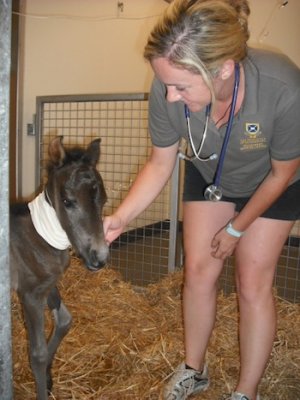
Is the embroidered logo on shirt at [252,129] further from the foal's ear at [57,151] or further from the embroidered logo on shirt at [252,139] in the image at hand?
the foal's ear at [57,151]

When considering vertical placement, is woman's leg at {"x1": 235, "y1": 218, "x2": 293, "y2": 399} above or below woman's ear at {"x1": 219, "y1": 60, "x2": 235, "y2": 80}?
below

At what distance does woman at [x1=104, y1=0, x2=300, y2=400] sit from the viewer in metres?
1.28

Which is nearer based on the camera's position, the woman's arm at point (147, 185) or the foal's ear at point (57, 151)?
the foal's ear at point (57, 151)

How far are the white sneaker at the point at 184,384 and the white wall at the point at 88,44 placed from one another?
11.1 ft

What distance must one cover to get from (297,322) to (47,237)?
1.87m

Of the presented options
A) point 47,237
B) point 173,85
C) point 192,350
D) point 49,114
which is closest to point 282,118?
point 173,85

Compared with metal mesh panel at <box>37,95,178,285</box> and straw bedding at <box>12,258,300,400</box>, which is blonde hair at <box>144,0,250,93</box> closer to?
straw bedding at <box>12,258,300,400</box>

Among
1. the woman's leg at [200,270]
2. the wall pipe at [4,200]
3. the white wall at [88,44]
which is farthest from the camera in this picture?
the white wall at [88,44]

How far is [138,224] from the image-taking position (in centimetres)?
507

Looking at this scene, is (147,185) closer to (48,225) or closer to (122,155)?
(48,225)

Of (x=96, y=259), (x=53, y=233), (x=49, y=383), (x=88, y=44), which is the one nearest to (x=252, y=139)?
(x=96, y=259)

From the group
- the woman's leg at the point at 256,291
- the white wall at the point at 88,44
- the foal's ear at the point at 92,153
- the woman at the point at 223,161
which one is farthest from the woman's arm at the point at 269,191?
the white wall at the point at 88,44

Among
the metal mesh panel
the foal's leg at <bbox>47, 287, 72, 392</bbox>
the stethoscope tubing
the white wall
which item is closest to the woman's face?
the stethoscope tubing

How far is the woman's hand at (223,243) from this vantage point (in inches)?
65.5
